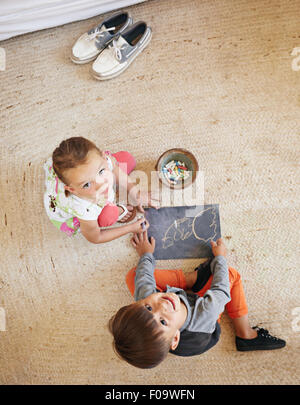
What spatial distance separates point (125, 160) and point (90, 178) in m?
0.31

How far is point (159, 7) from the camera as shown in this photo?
1.14 metres

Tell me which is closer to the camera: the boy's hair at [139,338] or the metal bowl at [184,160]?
the boy's hair at [139,338]

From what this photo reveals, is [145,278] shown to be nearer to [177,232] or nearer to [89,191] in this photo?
[177,232]

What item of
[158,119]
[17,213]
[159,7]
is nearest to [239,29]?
[159,7]

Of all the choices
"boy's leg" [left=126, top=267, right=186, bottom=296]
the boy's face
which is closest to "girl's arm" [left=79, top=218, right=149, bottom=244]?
"boy's leg" [left=126, top=267, right=186, bottom=296]

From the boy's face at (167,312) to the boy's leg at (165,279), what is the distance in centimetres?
17

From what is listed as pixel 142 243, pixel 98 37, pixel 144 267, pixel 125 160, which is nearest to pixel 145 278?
pixel 144 267

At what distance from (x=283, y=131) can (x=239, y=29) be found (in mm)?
405

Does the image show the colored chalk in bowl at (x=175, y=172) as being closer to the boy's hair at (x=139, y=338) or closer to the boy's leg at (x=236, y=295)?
the boy's leg at (x=236, y=295)

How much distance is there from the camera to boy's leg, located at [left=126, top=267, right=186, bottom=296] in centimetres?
99

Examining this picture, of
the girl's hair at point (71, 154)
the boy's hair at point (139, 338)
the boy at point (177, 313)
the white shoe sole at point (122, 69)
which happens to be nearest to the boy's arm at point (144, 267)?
the boy at point (177, 313)

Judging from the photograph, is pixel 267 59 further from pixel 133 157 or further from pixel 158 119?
pixel 133 157

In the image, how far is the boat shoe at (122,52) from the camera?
110 cm
